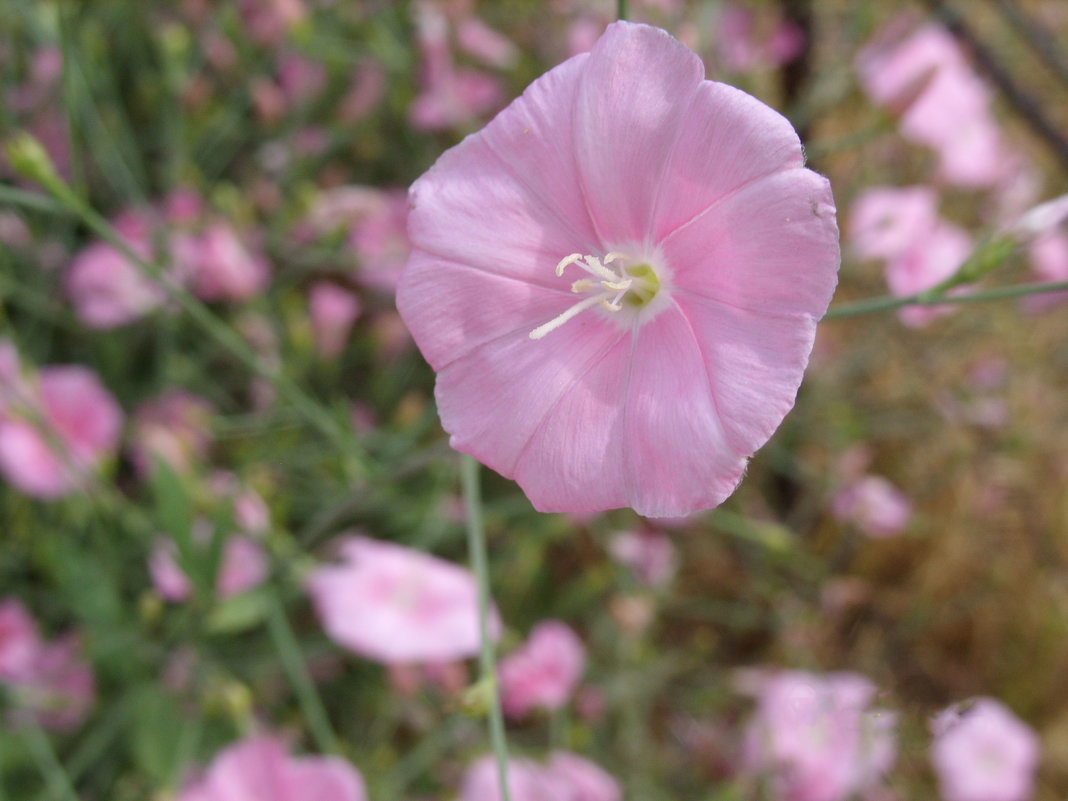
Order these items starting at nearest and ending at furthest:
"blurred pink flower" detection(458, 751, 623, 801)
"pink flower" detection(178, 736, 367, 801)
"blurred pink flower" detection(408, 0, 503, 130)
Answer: "pink flower" detection(178, 736, 367, 801)
"blurred pink flower" detection(458, 751, 623, 801)
"blurred pink flower" detection(408, 0, 503, 130)

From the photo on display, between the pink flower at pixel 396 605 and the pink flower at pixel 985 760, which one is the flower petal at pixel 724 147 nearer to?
the pink flower at pixel 396 605

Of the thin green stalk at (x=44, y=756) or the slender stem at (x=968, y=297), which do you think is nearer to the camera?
the slender stem at (x=968, y=297)

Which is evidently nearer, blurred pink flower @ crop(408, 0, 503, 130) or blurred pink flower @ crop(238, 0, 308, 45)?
blurred pink flower @ crop(238, 0, 308, 45)

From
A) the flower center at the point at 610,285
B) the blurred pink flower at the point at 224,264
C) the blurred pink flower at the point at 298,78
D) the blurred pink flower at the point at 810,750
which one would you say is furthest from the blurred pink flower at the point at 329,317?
the blurred pink flower at the point at 810,750

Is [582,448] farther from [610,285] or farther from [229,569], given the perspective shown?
[229,569]

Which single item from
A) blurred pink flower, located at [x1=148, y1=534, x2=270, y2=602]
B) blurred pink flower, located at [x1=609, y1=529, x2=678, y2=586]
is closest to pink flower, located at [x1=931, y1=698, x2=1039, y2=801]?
blurred pink flower, located at [x1=609, y1=529, x2=678, y2=586]

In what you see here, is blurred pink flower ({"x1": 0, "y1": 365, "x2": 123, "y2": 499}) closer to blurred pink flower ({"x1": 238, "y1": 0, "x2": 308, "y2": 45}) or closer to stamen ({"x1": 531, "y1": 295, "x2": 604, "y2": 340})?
blurred pink flower ({"x1": 238, "y1": 0, "x2": 308, "y2": 45})

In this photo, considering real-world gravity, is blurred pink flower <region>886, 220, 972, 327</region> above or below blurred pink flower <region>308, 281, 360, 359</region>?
above
